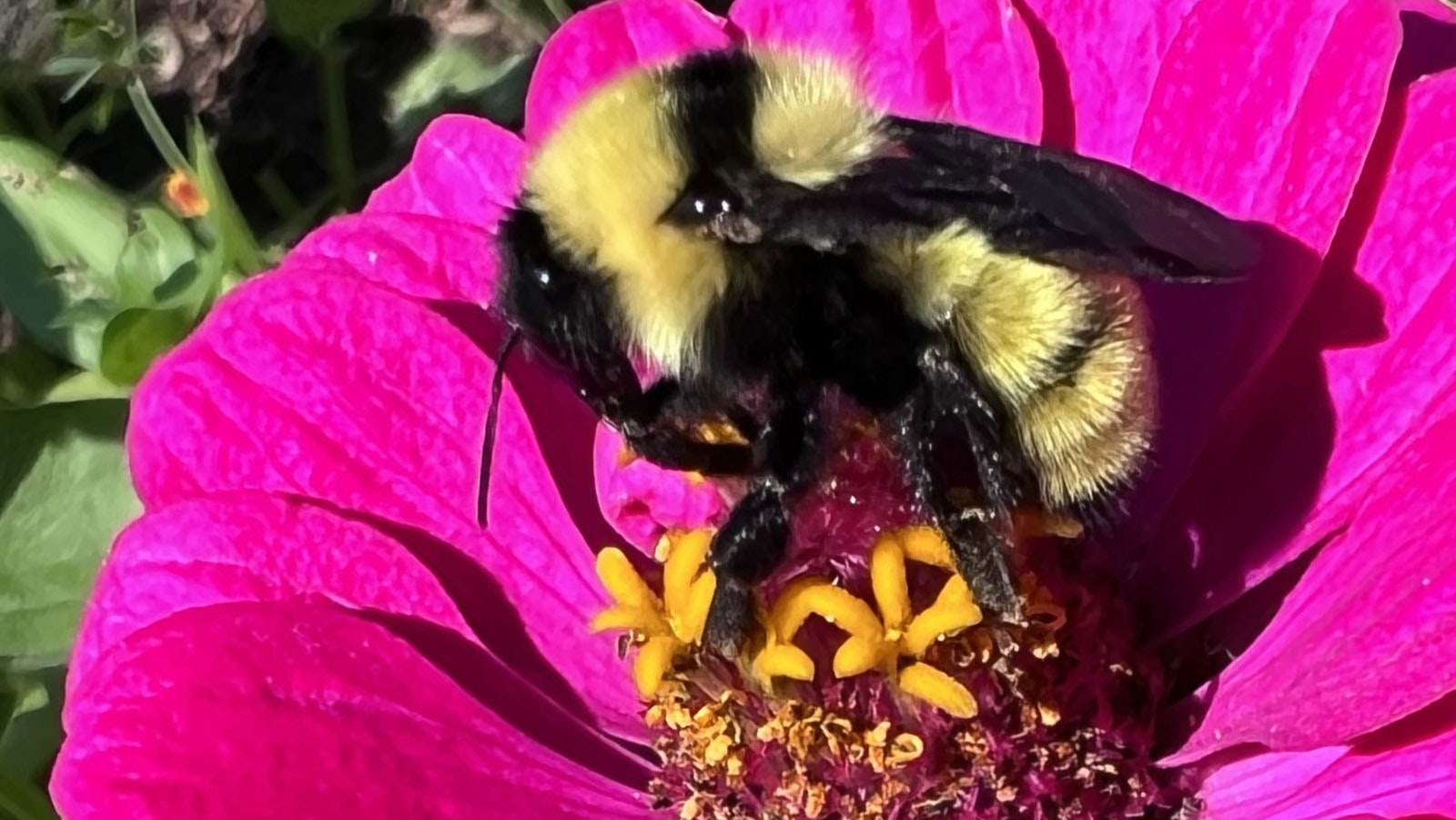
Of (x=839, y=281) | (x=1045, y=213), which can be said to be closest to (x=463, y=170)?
(x=839, y=281)

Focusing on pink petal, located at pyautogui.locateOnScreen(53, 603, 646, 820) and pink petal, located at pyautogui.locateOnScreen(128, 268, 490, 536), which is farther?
pink petal, located at pyautogui.locateOnScreen(128, 268, 490, 536)

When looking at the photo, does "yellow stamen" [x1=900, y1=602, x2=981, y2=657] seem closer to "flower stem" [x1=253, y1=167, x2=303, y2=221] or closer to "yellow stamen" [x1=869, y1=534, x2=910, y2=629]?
"yellow stamen" [x1=869, y1=534, x2=910, y2=629]

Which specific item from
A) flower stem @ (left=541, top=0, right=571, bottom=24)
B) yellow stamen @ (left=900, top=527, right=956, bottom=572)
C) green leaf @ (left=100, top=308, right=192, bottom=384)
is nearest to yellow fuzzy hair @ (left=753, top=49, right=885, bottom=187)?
yellow stamen @ (left=900, top=527, right=956, bottom=572)

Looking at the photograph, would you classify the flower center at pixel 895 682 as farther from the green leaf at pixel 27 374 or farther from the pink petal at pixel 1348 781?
the green leaf at pixel 27 374

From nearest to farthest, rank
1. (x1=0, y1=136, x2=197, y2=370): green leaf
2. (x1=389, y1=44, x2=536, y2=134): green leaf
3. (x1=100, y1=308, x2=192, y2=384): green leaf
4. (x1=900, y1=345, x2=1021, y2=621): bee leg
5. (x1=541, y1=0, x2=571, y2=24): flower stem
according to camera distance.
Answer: (x1=900, y1=345, x2=1021, y2=621): bee leg
(x1=100, y1=308, x2=192, y2=384): green leaf
(x1=0, y1=136, x2=197, y2=370): green leaf
(x1=541, y1=0, x2=571, y2=24): flower stem
(x1=389, y1=44, x2=536, y2=134): green leaf

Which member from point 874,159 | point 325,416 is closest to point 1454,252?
point 874,159

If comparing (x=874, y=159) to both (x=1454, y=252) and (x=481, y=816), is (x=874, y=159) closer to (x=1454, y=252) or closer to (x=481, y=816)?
(x=1454, y=252)

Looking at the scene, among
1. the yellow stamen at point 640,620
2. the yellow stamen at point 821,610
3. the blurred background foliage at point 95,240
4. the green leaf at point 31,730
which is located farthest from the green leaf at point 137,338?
the yellow stamen at point 821,610
